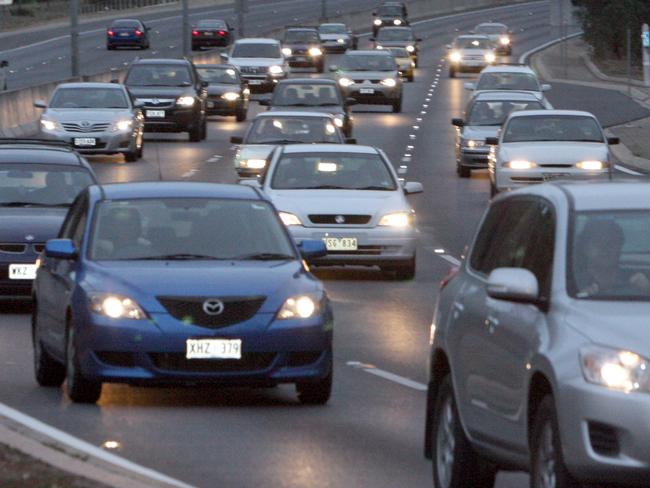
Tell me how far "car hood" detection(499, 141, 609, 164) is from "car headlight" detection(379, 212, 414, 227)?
382 inches

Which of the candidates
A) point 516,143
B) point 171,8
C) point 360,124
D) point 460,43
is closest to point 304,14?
point 171,8

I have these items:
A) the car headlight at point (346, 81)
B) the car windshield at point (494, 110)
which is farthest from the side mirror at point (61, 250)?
the car headlight at point (346, 81)

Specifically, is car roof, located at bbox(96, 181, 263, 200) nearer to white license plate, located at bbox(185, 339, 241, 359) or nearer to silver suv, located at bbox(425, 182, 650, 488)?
white license plate, located at bbox(185, 339, 241, 359)

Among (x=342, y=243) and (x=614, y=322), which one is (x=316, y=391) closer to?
(x=614, y=322)

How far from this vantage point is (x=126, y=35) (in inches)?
4001

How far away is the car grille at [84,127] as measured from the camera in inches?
1615

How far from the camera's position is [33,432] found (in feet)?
36.6

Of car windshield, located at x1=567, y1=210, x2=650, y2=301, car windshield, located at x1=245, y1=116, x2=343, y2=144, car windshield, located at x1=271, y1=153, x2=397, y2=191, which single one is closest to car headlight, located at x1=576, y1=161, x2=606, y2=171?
car windshield, located at x1=245, y1=116, x2=343, y2=144

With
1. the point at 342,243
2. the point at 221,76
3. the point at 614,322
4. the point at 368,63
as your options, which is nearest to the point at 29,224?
the point at 342,243

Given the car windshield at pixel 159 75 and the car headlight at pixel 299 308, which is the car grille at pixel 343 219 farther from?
the car windshield at pixel 159 75

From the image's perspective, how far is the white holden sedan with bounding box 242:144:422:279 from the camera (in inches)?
894

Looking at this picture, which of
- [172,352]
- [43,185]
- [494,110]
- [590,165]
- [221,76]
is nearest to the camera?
[172,352]

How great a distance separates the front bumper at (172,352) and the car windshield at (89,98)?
96.4 feet

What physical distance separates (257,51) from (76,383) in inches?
2250
